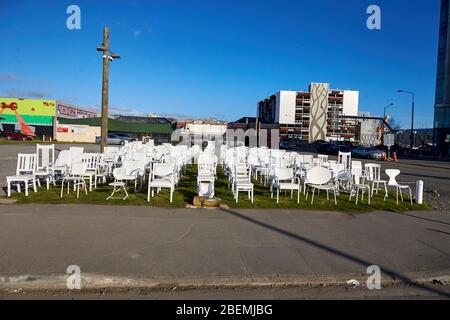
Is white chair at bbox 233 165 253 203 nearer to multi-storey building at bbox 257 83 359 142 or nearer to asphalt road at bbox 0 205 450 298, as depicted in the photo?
asphalt road at bbox 0 205 450 298

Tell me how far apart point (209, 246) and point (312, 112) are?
129m

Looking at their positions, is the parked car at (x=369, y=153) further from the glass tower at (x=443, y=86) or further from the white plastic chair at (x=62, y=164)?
the white plastic chair at (x=62, y=164)

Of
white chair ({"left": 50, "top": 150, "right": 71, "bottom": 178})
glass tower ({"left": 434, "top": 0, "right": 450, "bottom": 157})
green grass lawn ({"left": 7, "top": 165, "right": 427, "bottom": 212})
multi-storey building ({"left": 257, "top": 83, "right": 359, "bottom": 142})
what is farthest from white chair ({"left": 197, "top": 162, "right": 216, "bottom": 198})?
multi-storey building ({"left": 257, "top": 83, "right": 359, "bottom": 142})

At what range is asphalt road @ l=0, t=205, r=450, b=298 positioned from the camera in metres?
4.64

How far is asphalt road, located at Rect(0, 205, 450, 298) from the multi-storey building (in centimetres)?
12066

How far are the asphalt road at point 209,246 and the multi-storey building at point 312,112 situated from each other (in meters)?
121

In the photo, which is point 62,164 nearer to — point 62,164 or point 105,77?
point 62,164

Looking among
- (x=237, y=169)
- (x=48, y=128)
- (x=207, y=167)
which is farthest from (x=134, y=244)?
(x=48, y=128)

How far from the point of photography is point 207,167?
1213 cm

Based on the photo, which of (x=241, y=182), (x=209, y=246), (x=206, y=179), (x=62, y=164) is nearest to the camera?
(x=209, y=246)

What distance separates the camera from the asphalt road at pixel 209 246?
4.64 meters

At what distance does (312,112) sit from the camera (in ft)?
424

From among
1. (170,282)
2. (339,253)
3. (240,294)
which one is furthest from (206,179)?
(240,294)

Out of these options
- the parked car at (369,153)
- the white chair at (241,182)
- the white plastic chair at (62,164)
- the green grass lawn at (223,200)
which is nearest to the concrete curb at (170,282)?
the green grass lawn at (223,200)
